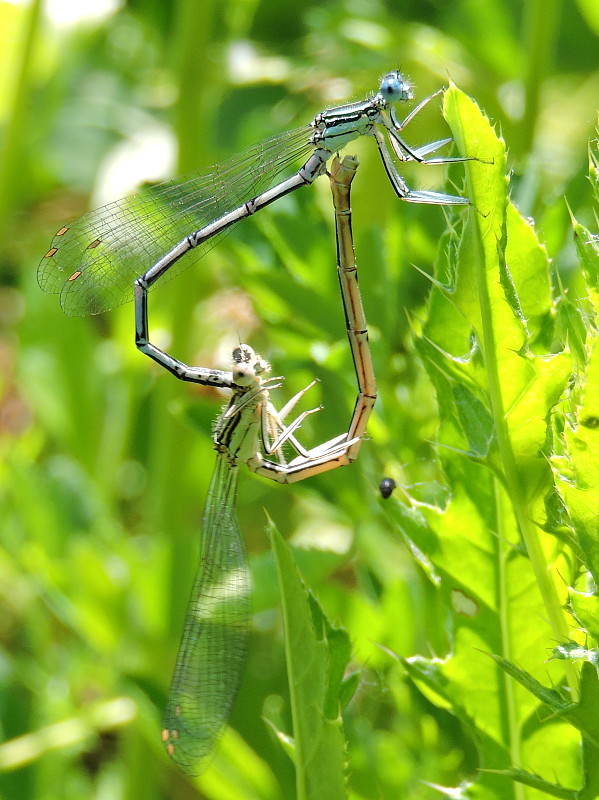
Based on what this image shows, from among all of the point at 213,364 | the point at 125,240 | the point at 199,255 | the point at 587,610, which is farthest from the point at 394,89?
the point at 213,364

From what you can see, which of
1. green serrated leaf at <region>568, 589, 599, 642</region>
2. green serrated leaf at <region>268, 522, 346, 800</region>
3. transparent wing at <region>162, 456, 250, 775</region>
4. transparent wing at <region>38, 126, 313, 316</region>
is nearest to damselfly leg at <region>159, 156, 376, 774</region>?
transparent wing at <region>162, 456, 250, 775</region>

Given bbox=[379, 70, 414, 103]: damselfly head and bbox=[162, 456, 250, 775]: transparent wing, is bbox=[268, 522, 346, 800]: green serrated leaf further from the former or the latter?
bbox=[379, 70, 414, 103]: damselfly head

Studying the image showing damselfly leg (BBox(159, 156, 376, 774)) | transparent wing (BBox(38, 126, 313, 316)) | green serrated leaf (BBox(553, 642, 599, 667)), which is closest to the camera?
green serrated leaf (BBox(553, 642, 599, 667))

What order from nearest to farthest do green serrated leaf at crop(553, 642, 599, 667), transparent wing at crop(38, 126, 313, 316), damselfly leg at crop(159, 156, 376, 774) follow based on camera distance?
green serrated leaf at crop(553, 642, 599, 667) < damselfly leg at crop(159, 156, 376, 774) < transparent wing at crop(38, 126, 313, 316)

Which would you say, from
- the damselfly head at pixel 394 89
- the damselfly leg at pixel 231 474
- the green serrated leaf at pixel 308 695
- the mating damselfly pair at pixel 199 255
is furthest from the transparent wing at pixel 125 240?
the green serrated leaf at pixel 308 695

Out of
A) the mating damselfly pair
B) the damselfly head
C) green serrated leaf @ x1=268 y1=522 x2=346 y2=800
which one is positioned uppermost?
the damselfly head

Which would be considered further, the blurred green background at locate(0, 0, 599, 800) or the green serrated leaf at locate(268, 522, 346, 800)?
the blurred green background at locate(0, 0, 599, 800)

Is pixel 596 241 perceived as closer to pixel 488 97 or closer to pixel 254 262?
pixel 254 262

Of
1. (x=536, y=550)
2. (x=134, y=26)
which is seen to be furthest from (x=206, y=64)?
(x=536, y=550)
